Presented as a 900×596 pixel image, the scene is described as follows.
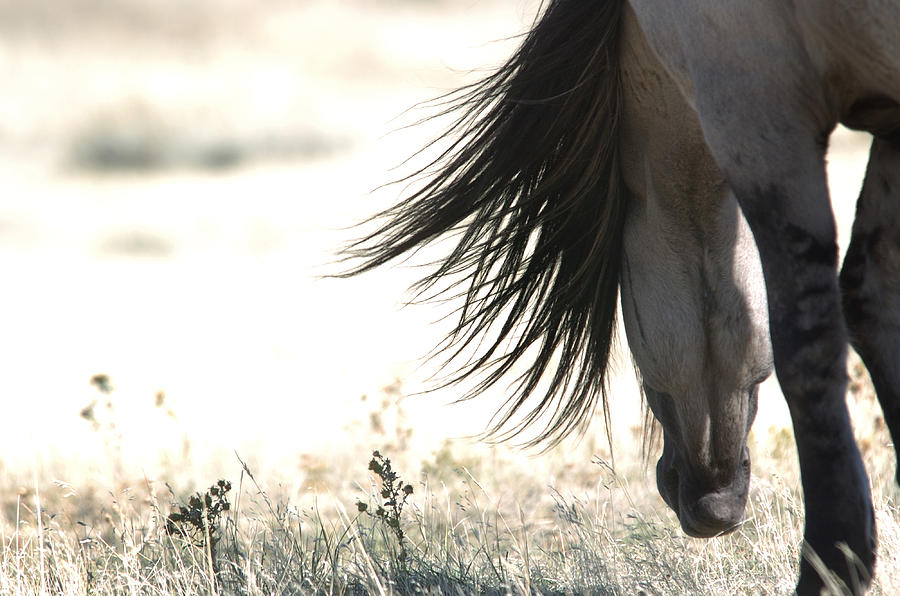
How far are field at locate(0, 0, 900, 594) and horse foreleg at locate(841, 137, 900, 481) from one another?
450 mm

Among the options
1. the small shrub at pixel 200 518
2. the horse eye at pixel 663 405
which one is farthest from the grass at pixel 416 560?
the horse eye at pixel 663 405

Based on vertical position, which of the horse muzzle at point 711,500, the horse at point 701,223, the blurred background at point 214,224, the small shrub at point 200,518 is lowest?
the horse muzzle at point 711,500

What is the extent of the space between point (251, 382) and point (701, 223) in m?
5.08

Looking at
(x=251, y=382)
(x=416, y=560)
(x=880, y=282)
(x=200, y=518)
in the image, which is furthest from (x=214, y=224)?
(x=880, y=282)

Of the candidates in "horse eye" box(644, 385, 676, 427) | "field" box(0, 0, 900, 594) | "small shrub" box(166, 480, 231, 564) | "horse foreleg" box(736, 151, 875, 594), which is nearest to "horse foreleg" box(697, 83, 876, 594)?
"horse foreleg" box(736, 151, 875, 594)

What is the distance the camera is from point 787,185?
6.61 ft

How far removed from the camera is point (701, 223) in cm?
258

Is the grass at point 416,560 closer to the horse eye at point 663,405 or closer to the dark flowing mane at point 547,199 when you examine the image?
the horse eye at point 663,405

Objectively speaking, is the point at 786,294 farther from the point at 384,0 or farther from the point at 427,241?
the point at 384,0

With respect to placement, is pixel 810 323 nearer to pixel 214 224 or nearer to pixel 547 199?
pixel 547 199

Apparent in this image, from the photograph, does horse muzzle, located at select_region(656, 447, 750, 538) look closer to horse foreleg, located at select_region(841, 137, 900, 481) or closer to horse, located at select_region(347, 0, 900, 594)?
horse, located at select_region(347, 0, 900, 594)

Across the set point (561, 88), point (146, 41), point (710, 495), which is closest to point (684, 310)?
point (710, 495)

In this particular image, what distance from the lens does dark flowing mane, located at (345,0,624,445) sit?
8.81 feet

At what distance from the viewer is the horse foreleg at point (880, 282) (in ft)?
7.40
